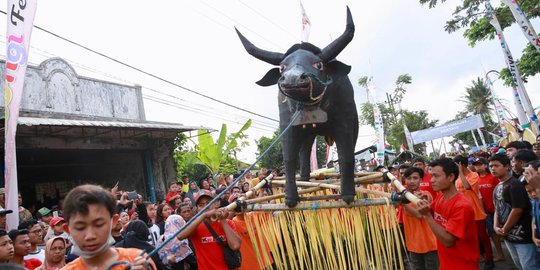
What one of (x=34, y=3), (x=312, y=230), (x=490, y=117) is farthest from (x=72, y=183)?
(x=490, y=117)

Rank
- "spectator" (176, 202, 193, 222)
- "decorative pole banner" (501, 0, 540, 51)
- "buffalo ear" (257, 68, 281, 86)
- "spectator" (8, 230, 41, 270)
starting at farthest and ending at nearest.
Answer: "decorative pole banner" (501, 0, 540, 51) < "spectator" (176, 202, 193, 222) < "spectator" (8, 230, 41, 270) < "buffalo ear" (257, 68, 281, 86)

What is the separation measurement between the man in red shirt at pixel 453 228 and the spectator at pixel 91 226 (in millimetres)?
1814

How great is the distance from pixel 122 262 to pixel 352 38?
2.06 meters

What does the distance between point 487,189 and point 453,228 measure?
119 inches

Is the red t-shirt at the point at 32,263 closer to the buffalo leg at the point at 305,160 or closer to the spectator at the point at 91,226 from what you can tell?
the spectator at the point at 91,226

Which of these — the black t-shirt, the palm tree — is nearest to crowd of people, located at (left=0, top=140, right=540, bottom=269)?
the black t-shirt

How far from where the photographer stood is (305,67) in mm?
2762

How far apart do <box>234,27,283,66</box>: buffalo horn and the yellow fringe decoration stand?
1.20 m

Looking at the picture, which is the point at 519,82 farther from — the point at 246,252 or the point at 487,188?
the point at 246,252

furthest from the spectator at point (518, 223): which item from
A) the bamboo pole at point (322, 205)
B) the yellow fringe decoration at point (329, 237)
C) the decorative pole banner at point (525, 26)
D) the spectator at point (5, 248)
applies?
the spectator at point (5, 248)

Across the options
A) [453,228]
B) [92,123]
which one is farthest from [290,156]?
[92,123]

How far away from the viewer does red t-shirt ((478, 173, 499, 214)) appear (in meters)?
5.21

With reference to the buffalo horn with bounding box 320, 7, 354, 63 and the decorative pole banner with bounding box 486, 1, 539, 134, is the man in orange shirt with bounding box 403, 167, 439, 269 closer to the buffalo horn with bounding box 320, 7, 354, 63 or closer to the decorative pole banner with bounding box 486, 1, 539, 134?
the buffalo horn with bounding box 320, 7, 354, 63

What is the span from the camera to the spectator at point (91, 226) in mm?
1701
